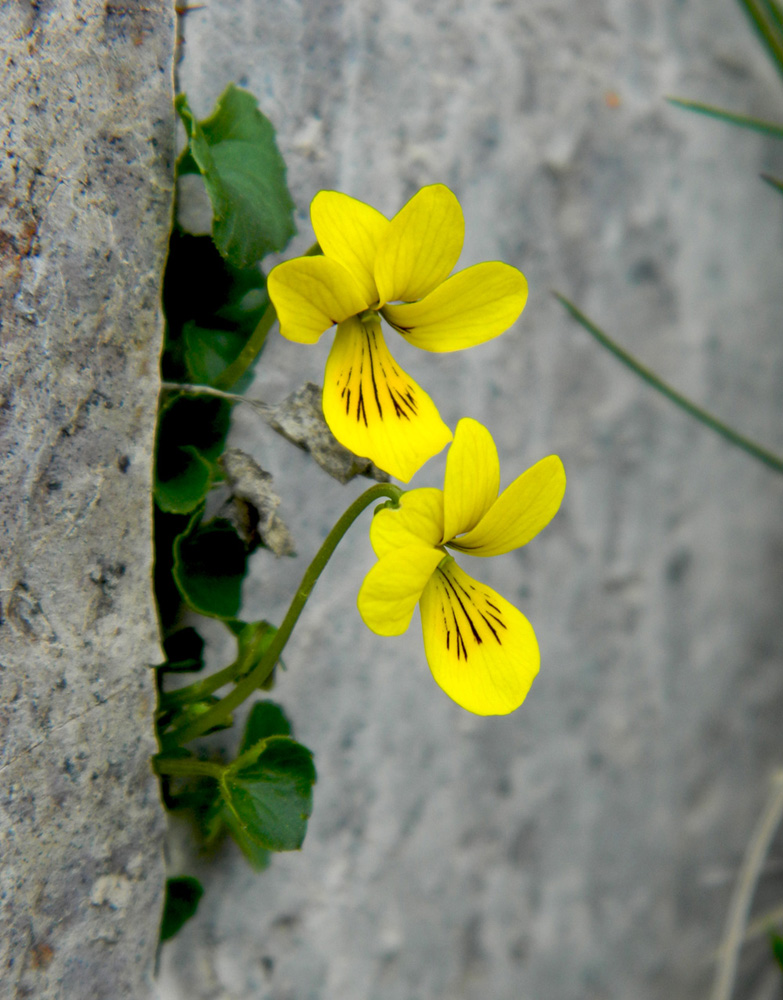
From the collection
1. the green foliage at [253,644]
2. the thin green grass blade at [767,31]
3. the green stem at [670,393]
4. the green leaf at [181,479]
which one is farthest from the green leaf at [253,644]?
the thin green grass blade at [767,31]

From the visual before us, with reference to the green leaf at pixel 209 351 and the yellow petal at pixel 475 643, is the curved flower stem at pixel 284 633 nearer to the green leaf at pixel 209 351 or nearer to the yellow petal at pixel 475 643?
the yellow petal at pixel 475 643

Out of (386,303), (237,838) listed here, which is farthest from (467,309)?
(237,838)

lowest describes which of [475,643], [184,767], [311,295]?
[184,767]

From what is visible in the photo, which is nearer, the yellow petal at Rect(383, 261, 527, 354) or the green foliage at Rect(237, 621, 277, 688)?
the yellow petal at Rect(383, 261, 527, 354)

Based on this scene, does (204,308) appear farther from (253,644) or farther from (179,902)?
(179,902)

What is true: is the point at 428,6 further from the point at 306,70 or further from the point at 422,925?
the point at 422,925

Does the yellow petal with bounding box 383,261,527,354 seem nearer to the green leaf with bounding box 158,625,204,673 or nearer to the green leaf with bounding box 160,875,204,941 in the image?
the green leaf with bounding box 158,625,204,673

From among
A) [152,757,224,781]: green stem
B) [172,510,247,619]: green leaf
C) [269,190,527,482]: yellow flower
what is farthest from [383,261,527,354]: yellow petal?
[152,757,224,781]: green stem
